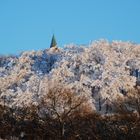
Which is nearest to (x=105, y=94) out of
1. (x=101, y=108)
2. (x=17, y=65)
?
(x=101, y=108)

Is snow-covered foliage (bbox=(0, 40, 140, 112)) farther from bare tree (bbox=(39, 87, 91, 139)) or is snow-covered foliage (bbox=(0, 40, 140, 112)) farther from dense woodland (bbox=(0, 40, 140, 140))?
bare tree (bbox=(39, 87, 91, 139))

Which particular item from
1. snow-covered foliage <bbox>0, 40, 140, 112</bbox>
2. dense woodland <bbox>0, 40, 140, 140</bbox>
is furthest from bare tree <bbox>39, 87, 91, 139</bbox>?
snow-covered foliage <bbox>0, 40, 140, 112</bbox>

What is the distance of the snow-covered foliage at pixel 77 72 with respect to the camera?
11092 cm

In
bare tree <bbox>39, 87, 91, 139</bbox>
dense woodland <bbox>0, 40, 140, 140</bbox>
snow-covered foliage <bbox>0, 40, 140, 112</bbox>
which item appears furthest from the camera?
snow-covered foliage <bbox>0, 40, 140, 112</bbox>

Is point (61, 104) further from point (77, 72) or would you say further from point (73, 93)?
point (77, 72)

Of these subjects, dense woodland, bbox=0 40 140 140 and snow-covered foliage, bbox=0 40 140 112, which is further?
snow-covered foliage, bbox=0 40 140 112

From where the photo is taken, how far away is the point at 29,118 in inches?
2881

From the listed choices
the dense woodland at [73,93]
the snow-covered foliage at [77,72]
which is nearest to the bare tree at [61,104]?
the dense woodland at [73,93]

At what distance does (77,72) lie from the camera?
12494 centimetres

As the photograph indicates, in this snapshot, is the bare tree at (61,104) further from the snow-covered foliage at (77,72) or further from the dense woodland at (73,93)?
the snow-covered foliage at (77,72)

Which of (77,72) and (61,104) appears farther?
(77,72)

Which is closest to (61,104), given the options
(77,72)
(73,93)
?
(73,93)

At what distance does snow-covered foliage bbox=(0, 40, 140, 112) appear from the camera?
11092 cm

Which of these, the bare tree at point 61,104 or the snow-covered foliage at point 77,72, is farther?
the snow-covered foliage at point 77,72
